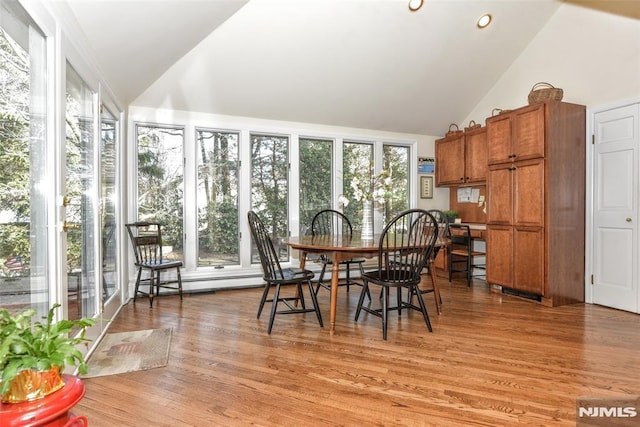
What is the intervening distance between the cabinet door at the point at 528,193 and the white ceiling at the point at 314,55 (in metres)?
1.57

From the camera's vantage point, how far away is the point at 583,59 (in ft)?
12.5

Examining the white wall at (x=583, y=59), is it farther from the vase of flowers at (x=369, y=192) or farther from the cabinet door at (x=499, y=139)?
the vase of flowers at (x=369, y=192)

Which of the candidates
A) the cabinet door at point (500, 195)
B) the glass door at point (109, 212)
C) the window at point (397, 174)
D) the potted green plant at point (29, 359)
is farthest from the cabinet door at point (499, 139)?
the potted green plant at point (29, 359)

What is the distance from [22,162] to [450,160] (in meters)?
4.96

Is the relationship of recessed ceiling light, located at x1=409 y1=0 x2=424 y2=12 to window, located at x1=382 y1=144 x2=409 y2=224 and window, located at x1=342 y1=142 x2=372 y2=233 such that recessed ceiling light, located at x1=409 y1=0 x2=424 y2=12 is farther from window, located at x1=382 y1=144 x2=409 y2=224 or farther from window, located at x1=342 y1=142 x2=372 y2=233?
window, located at x1=382 y1=144 x2=409 y2=224

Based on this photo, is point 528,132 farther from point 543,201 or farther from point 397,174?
point 397,174

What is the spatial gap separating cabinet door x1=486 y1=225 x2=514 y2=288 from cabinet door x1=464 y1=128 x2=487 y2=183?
0.89 m

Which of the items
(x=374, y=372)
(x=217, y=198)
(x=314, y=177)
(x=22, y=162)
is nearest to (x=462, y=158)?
(x=314, y=177)

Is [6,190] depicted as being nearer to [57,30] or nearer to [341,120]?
[57,30]

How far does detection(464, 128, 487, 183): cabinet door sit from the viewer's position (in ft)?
15.5

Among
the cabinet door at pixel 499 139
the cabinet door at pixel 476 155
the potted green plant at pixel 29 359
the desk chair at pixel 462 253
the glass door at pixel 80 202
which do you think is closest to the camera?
the potted green plant at pixel 29 359

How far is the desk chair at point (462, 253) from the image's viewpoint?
4543 mm

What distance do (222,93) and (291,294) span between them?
2.45m

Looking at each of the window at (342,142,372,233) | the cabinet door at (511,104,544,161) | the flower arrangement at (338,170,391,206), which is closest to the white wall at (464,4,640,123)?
the cabinet door at (511,104,544,161)
